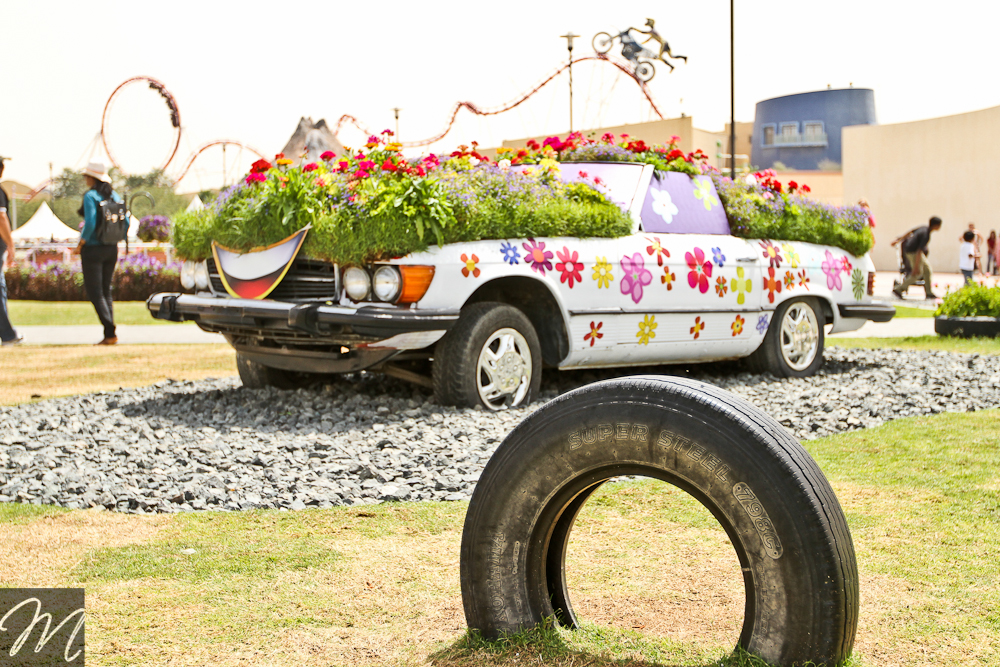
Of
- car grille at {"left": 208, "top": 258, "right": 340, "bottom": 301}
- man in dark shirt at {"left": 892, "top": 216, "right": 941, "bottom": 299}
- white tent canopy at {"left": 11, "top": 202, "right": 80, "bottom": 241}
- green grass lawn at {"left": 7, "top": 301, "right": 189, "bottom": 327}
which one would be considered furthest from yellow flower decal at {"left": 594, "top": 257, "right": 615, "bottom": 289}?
white tent canopy at {"left": 11, "top": 202, "right": 80, "bottom": 241}

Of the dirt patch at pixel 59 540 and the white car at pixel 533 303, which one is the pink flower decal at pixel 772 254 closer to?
the white car at pixel 533 303

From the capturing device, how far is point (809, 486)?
85.8 inches

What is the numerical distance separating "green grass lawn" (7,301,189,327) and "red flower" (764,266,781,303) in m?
8.74

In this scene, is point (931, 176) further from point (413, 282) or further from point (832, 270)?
point (413, 282)

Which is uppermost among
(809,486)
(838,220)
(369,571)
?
(838,220)

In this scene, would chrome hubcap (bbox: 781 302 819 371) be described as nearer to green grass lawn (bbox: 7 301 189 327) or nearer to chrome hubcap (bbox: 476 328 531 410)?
chrome hubcap (bbox: 476 328 531 410)

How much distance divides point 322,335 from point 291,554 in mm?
2429

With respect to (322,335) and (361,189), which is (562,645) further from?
(361,189)

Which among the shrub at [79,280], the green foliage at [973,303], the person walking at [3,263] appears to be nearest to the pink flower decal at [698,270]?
the green foliage at [973,303]

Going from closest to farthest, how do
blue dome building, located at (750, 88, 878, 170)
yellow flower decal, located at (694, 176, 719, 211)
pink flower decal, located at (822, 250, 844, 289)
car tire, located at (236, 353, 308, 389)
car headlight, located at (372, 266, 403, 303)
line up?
car headlight, located at (372, 266, 403, 303) < car tire, located at (236, 353, 308, 389) < yellow flower decal, located at (694, 176, 719, 211) < pink flower decal, located at (822, 250, 844, 289) < blue dome building, located at (750, 88, 878, 170)

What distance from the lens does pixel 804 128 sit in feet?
236

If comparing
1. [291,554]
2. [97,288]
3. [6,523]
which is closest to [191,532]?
[291,554]

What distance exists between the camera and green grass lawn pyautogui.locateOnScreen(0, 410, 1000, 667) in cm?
259

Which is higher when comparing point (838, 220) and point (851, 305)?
point (838, 220)
